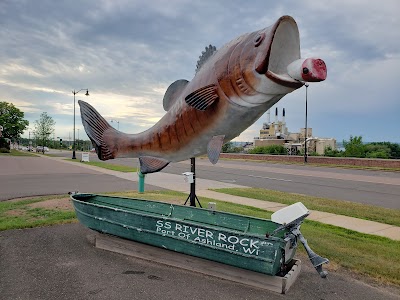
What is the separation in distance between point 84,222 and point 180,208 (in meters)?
1.83

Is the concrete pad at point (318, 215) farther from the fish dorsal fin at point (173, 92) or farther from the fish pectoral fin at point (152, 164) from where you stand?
the fish dorsal fin at point (173, 92)

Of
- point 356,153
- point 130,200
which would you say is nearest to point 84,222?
point 130,200

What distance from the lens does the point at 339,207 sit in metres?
10.8

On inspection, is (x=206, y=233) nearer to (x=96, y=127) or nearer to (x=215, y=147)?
(x=215, y=147)

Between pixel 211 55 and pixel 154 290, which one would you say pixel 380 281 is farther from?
pixel 211 55

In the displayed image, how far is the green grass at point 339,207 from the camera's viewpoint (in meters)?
9.45

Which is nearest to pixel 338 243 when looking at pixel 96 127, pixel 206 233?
pixel 206 233

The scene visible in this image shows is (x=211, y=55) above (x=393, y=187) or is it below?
above

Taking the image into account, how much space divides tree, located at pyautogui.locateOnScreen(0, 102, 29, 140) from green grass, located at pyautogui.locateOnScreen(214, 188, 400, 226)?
206ft

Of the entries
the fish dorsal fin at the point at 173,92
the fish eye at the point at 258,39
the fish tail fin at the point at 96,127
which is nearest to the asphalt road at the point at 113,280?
the fish tail fin at the point at 96,127

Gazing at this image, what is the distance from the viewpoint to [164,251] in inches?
222

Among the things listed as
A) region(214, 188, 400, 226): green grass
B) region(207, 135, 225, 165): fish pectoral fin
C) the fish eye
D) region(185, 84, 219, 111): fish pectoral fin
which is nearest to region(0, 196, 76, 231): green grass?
region(207, 135, 225, 165): fish pectoral fin

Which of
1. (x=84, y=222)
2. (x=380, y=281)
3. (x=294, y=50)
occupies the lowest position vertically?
(x=380, y=281)

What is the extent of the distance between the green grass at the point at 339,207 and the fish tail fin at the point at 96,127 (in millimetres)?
7391
